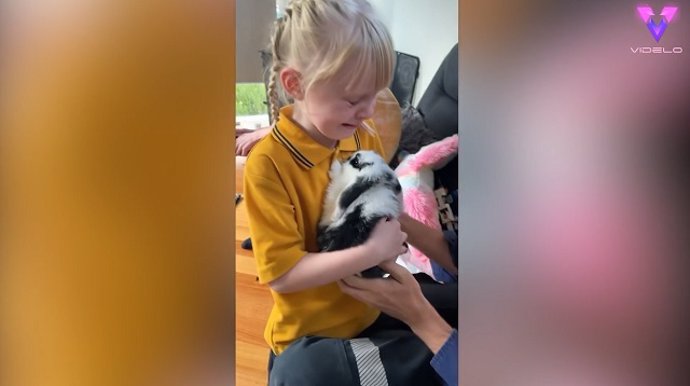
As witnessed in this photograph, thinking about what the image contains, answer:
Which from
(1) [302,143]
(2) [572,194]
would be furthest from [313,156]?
(2) [572,194]

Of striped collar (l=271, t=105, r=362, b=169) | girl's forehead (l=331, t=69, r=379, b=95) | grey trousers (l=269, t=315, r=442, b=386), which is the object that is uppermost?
girl's forehead (l=331, t=69, r=379, b=95)

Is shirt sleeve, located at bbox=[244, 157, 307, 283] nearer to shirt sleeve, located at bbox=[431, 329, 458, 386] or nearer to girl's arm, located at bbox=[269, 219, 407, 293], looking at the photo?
girl's arm, located at bbox=[269, 219, 407, 293]

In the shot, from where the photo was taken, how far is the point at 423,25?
56 centimetres

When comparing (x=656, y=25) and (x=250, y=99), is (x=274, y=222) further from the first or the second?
(x=656, y=25)

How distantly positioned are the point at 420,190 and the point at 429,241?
49mm

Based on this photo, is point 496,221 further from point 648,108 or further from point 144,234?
point 144,234

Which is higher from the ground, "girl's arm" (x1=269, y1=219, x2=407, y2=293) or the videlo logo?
the videlo logo

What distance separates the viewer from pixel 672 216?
0.54 metres

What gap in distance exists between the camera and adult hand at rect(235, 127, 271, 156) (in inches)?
23.2

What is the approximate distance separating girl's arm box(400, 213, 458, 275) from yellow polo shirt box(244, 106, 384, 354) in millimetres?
73

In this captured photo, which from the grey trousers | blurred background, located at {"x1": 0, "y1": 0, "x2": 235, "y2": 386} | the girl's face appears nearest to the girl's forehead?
the girl's face

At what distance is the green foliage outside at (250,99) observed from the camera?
0.59 meters

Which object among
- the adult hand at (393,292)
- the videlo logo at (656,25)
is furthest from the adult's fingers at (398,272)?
the videlo logo at (656,25)

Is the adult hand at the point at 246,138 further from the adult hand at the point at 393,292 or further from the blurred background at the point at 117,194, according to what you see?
the adult hand at the point at 393,292
